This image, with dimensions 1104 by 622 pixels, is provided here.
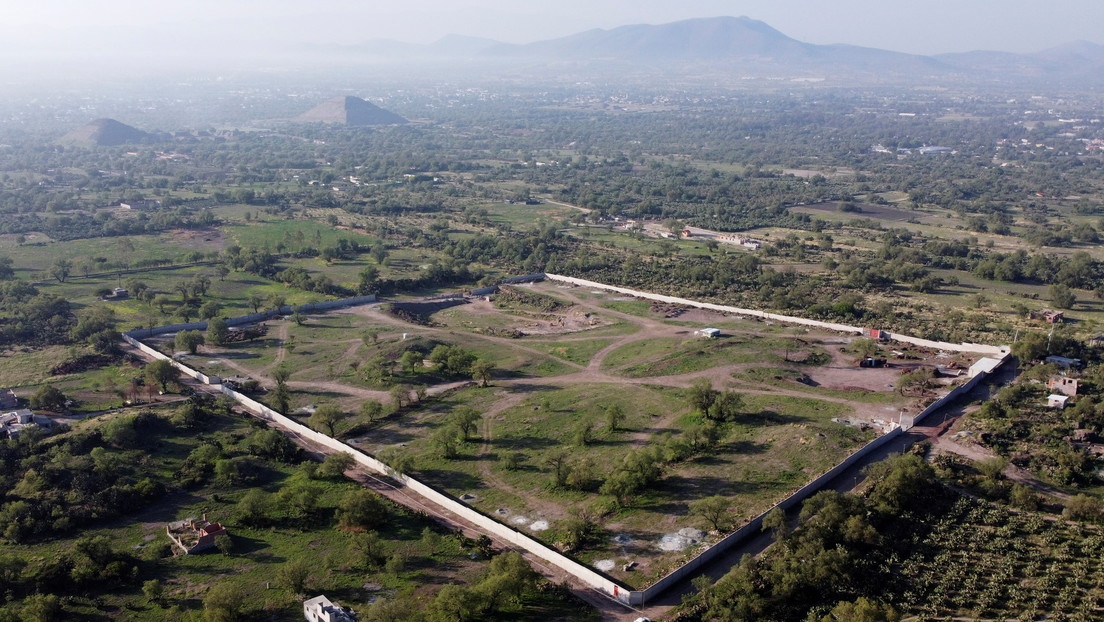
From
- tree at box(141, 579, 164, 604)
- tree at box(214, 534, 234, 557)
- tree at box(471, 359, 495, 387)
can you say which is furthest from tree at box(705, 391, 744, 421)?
tree at box(141, 579, 164, 604)

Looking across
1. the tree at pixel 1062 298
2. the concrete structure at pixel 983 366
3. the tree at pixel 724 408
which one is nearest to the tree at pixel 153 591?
the tree at pixel 724 408

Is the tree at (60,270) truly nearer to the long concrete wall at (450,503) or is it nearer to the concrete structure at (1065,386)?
the long concrete wall at (450,503)

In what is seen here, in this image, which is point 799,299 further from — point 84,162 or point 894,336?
point 84,162

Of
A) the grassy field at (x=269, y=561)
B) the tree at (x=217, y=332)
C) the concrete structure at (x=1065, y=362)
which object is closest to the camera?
the grassy field at (x=269, y=561)

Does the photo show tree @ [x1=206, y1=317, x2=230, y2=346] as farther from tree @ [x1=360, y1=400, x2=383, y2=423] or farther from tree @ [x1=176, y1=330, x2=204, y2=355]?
tree @ [x1=360, y1=400, x2=383, y2=423]

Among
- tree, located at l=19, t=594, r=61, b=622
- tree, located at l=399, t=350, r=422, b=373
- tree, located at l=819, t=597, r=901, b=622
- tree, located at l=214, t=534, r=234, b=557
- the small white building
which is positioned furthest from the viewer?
tree, located at l=399, t=350, r=422, b=373

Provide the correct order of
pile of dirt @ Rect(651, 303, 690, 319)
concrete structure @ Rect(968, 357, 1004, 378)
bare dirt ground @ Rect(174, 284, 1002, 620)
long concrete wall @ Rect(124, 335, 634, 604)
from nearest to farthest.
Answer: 1. long concrete wall @ Rect(124, 335, 634, 604)
2. bare dirt ground @ Rect(174, 284, 1002, 620)
3. concrete structure @ Rect(968, 357, 1004, 378)
4. pile of dirt @ Rect(651, 303, 690, 319)

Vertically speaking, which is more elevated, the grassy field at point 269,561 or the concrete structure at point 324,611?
the concrete structure at point 324,611
